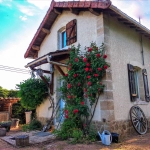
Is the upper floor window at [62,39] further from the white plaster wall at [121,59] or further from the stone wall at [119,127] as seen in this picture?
the stone wall at [119,127]

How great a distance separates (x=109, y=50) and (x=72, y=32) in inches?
91.3

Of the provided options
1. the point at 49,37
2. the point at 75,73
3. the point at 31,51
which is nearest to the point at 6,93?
the point at 31,51

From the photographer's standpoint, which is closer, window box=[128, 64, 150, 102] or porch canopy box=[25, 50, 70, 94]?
porch canopy box=[25, 50, 70, 94]

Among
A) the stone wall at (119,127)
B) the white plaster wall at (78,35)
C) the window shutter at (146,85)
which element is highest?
the white plaster wall at (78,35)

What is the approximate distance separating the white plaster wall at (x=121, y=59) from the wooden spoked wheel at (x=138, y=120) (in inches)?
10.2

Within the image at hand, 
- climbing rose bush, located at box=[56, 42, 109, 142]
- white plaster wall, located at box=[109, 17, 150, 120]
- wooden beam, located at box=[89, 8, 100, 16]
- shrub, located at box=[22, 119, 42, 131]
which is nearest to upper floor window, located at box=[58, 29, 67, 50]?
climbing rose bush, located at box=[56, 42, 109, 142]

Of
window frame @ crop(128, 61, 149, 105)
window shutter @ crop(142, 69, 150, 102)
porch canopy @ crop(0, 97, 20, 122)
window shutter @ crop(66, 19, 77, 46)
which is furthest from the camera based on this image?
porch canopy @ crop(0, 97, 20, 122)

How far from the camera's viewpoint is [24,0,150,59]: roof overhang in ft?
19.3

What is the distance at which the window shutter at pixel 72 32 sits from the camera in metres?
7.48

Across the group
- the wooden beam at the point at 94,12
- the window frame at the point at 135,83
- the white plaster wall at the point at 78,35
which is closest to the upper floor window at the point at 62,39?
the white plaster wall at the point at 78,35

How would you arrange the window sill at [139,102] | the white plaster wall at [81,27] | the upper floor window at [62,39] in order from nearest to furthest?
1. the white plaster wall at [81,27]
2. the window sill at [139,102]
3. the upper floor window at [62,39]

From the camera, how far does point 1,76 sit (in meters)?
15.9

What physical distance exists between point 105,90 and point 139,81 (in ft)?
9.22

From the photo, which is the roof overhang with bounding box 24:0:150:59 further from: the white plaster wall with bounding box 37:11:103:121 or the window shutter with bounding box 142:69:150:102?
the window shutter with bounding box 142:69:150:102
